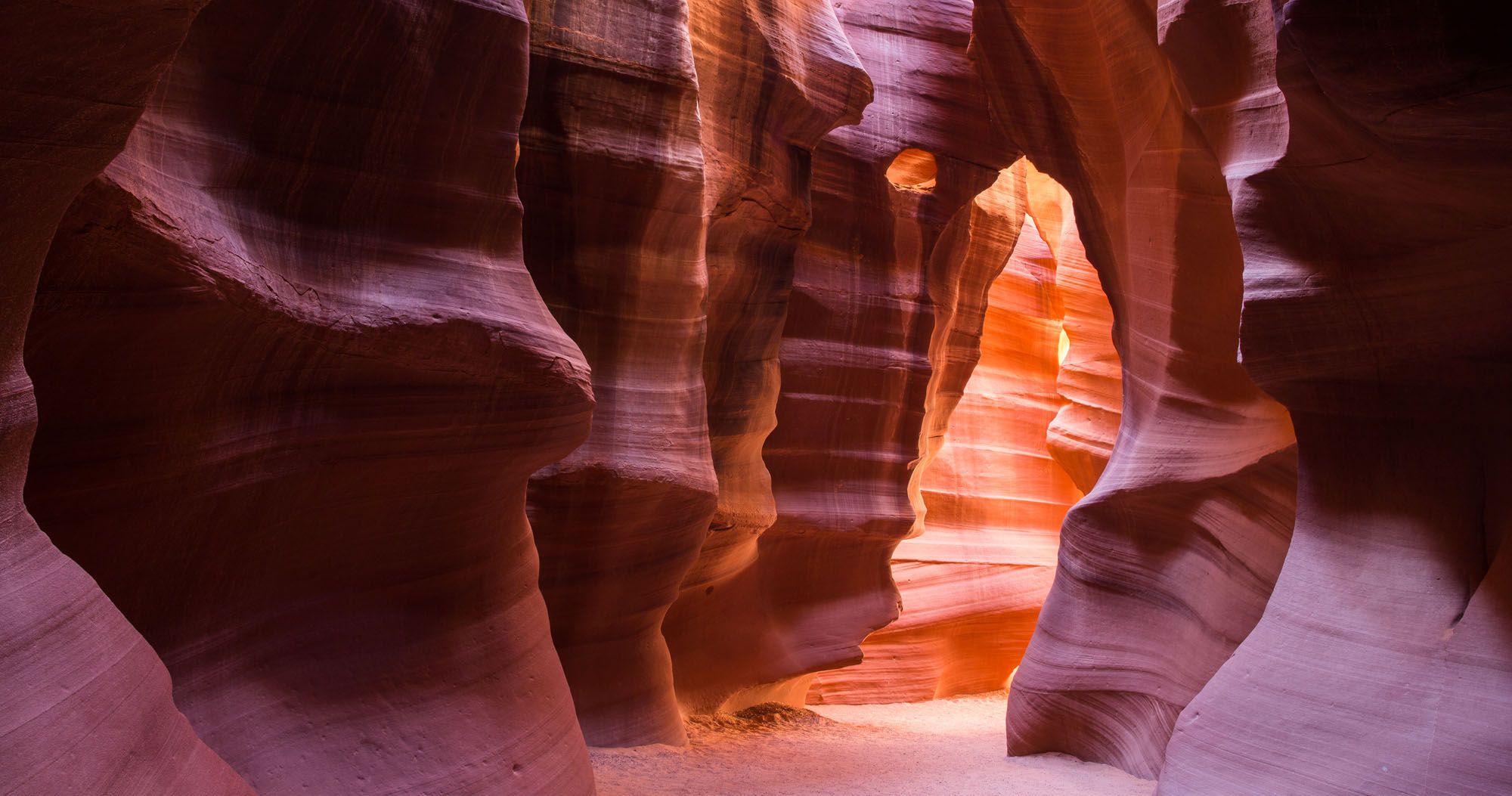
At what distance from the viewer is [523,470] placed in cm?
420

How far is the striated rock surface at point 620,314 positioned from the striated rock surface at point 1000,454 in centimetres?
487

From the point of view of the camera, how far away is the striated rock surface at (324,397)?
290 centimetres

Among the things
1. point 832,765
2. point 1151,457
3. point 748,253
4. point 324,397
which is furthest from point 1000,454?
point 324,397

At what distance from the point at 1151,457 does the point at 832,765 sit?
8.36ft

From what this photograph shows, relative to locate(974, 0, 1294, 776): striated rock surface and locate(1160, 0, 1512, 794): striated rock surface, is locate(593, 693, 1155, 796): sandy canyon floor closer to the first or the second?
locate(974, 0, 1294, 776): striated rock surface

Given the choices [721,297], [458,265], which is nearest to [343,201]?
[458,265]

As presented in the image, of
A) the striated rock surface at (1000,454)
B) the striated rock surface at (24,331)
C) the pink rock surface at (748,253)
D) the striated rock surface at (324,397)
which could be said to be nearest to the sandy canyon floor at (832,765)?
the pink rock surface at (748,253)

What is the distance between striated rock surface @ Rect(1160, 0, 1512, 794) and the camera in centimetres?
334

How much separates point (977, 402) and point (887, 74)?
5139mm

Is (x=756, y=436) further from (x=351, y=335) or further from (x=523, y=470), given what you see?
(x=351, y=335)

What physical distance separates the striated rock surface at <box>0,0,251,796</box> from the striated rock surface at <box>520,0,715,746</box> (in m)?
3.69

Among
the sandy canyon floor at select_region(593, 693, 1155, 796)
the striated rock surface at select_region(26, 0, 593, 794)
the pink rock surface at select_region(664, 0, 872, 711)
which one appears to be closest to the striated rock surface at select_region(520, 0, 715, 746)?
the sandy canyon floor at select_region(593, 693, 1155, 796)

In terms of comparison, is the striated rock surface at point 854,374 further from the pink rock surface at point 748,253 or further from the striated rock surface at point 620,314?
the striated rock surface at point 620,314

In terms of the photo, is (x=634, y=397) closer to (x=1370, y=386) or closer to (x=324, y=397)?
(x=324, y=397)
